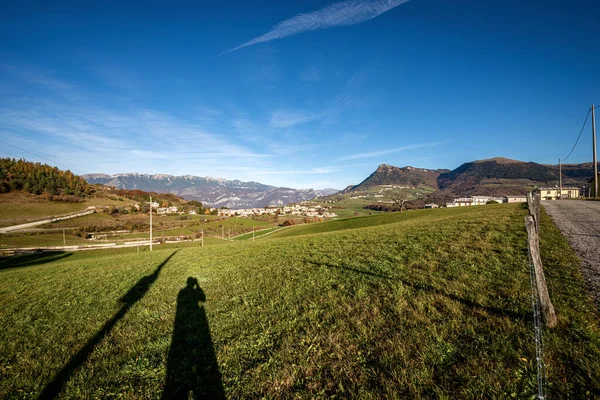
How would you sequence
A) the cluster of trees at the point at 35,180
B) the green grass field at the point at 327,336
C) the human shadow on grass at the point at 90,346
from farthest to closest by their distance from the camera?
the cluster of trees at the point at 35,180, the human shadow on grass at the point at 90,346, the green grass field at the point at 327,336

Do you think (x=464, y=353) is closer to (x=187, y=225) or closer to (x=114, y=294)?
(x=114, y=294)

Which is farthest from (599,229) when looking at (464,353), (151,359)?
(151,359)

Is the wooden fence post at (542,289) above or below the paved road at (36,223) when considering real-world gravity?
above

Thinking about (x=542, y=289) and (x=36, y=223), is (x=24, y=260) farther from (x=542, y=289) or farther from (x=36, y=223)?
(x=542, y=289)

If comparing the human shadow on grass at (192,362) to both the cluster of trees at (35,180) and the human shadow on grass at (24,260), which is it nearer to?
the human shadow on grass at (24,260)

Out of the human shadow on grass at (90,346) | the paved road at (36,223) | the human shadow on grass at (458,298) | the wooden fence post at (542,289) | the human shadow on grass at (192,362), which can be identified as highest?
the wooden fence post at (542,289)

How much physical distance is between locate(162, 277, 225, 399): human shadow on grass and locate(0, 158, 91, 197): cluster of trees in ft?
450

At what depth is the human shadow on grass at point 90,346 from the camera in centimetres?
456

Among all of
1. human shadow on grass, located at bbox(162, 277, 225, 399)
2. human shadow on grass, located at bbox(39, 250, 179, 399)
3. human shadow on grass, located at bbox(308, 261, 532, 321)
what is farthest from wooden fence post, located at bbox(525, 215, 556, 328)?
human shadow on grass, located at bbox(39, 250, 179, 399)

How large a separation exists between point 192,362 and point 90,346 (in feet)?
10.9

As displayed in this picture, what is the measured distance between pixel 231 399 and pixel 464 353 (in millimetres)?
4180

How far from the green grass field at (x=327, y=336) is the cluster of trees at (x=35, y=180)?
131572mm

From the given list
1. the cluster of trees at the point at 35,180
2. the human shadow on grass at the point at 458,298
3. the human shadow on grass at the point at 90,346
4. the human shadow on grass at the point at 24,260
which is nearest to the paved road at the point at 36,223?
the cluster of trees at the point at 35,180

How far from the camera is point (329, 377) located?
4.20 m
